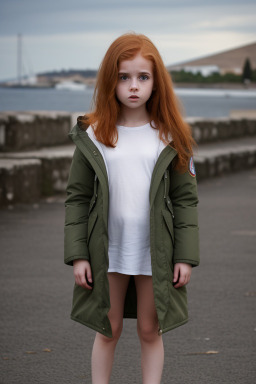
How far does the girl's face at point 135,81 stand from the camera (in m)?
2.96

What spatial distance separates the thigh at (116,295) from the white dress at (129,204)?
5 cm

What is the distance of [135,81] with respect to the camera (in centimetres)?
297

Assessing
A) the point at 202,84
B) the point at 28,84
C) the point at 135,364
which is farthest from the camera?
the point at 202,84

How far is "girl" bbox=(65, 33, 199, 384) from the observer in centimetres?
291

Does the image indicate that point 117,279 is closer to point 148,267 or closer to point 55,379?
point 148,267

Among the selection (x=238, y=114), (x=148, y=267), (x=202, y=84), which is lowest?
(x=202, y=84)

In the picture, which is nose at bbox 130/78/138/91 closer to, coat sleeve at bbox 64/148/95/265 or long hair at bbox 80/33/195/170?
long hair at bbox 80/33/195/170

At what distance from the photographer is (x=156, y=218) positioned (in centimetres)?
290

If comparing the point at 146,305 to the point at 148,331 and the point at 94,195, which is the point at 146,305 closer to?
the point at 148,331

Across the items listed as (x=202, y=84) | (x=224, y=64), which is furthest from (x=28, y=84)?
(x=224, y=64)

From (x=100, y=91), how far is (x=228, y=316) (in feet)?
6.99

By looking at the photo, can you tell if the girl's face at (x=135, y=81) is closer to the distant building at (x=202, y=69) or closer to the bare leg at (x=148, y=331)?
the bare leg at (x=148, y=331)

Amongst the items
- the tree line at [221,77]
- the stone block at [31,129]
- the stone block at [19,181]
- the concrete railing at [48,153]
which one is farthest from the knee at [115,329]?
the tree line at [221,77]

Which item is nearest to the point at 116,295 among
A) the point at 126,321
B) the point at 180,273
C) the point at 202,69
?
the point at 180,273
